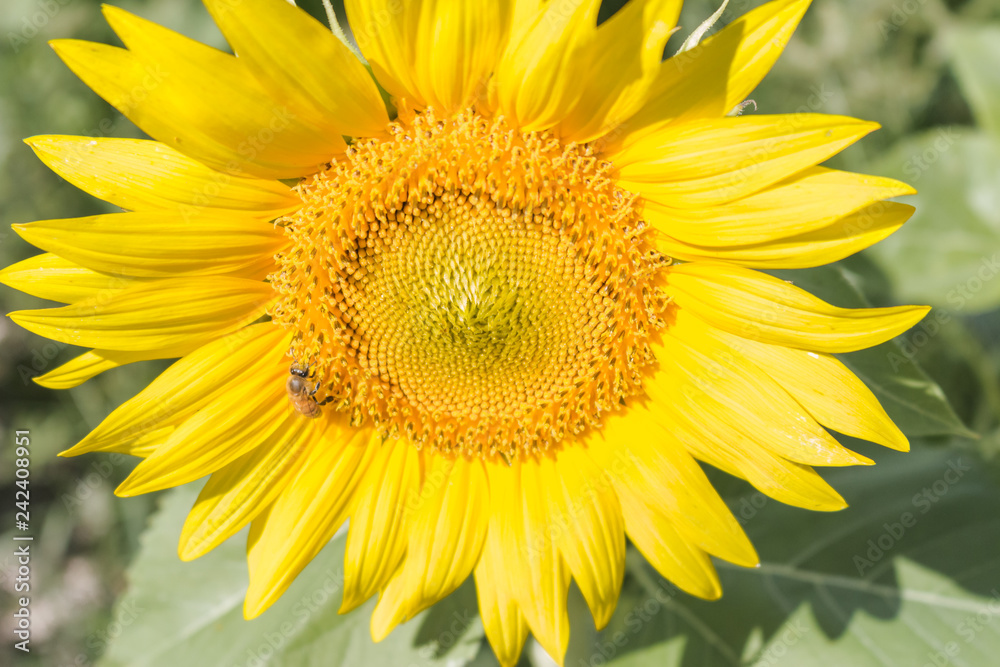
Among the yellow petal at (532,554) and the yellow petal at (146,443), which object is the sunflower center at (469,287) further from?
the yellow petal at (146,443)

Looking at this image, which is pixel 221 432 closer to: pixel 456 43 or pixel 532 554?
pixel 532 554

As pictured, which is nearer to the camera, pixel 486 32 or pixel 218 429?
pixel 486 32

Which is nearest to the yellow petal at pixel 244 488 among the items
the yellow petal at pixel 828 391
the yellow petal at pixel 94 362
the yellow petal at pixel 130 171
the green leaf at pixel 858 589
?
the yellow petal at pixel 94 362

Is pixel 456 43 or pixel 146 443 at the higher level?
pixel 456 43

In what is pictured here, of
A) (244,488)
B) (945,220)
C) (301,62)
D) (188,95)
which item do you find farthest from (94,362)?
(945,220)

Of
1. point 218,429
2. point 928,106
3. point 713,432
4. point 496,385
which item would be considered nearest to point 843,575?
point 713,432

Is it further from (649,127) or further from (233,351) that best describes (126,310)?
(649,127)
